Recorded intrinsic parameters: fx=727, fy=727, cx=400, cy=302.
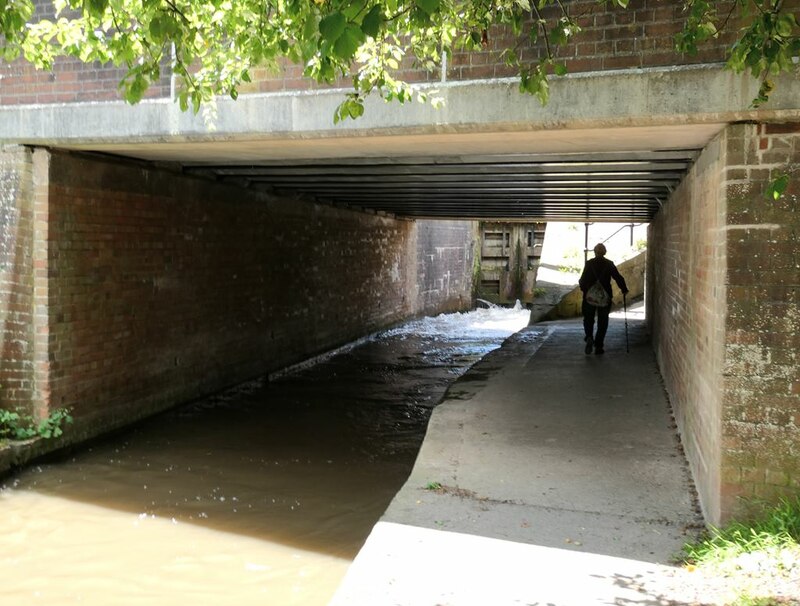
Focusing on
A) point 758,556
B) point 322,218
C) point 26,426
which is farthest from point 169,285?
point 758,556

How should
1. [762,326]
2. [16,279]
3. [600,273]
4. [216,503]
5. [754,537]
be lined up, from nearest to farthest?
[754,537] < [762,326] < [216,503] < [16,279] < [600,273]

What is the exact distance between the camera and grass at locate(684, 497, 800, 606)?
12.4 ft

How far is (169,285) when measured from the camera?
359 inches

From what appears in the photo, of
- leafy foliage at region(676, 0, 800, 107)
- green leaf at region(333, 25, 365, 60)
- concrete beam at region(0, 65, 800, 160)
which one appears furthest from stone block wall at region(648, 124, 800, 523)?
green leaf at region(333, 25, 365, 60)

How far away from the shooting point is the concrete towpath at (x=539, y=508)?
3977 mm

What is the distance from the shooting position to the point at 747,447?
4.48m

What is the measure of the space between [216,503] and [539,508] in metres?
2.93

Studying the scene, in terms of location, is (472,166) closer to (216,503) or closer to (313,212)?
(216,503)

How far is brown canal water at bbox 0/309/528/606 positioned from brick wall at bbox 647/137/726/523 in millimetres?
2655

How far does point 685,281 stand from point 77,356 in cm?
608

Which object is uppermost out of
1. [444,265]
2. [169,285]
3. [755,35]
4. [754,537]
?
[755,35]

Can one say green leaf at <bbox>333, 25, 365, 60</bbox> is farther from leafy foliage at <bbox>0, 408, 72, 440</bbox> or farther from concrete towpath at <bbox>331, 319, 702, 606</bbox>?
leafy foliage at <bbox>0, 408, 72, 440</bbox>

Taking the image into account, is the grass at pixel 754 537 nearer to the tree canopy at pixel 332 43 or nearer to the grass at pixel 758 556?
the grass at pixel 758 556

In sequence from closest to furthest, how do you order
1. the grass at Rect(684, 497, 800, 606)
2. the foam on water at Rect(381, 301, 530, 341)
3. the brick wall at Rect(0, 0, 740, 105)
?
→ the grass at Rect(684, 497, 800, 606) → the brick wall at Rect(0, 0, 740, 105) → the foam on water at Rect(381, 301, 530, 341)
